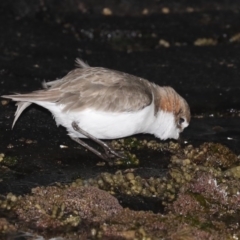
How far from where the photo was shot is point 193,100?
11.5m

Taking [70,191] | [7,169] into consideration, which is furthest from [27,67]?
[70,191]

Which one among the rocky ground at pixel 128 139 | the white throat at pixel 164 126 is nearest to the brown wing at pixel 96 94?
the white throat at pixel 164 126

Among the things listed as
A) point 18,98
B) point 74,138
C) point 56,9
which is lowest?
point 56,9

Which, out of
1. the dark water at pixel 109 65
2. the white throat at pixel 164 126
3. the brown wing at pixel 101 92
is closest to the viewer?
the brown wing at pixel 101 92

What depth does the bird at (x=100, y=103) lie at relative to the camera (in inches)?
358

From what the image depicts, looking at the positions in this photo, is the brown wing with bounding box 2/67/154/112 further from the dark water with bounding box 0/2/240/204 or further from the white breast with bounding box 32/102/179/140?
the dark water with bounding box 0/2/240/204

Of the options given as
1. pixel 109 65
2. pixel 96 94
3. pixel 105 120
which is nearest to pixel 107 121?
pixel 105 120

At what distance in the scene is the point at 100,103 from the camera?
358 inches

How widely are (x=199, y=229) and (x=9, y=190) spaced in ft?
7.03

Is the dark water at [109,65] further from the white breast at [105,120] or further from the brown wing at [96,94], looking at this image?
the brown wing at [96,94]

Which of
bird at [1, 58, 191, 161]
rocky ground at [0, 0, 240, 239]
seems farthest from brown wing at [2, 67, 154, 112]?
rocky ground at [0, 0, 240, 239]

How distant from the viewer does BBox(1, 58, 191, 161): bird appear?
910 centimetres

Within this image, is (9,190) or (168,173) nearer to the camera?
(9,190)

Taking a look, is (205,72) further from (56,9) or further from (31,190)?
(31,190)
